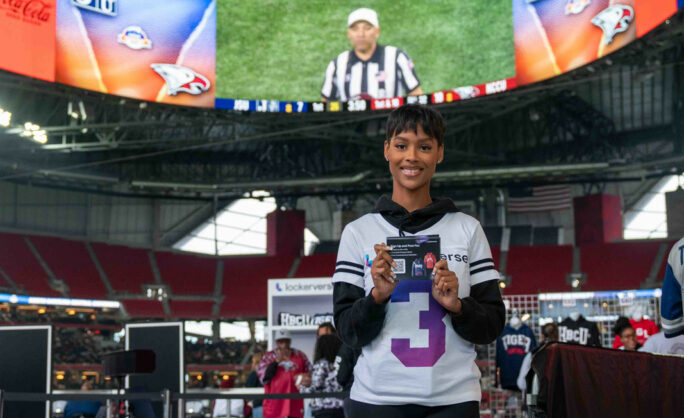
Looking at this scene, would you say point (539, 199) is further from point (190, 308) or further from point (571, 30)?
point (190, 308)

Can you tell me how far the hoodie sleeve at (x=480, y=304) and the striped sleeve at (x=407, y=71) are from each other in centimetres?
1884

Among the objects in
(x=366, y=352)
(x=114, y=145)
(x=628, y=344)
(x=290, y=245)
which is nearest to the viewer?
(x=366, y=352)

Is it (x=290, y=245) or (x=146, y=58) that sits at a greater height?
(x=146, y=58)

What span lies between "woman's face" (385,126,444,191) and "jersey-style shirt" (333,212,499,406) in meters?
0.16

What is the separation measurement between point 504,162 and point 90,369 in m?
15.8

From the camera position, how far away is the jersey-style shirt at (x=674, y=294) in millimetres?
3852

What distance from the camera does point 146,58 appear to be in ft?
67.8

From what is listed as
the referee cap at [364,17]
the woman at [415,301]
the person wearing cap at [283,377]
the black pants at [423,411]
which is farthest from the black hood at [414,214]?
the referee cap at [364,17]

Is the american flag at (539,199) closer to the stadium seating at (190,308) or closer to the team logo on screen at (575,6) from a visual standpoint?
the stadium seating at (190,308)

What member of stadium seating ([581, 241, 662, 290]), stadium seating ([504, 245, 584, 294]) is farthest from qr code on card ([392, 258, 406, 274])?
stadium seating ([581, 241, 662, 290])

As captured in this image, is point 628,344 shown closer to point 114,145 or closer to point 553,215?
point 114,145

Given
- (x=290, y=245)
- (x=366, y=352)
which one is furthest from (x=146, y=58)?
(x=366, y=352)

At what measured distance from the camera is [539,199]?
31938 mm

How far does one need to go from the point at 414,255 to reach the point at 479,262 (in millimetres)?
285
